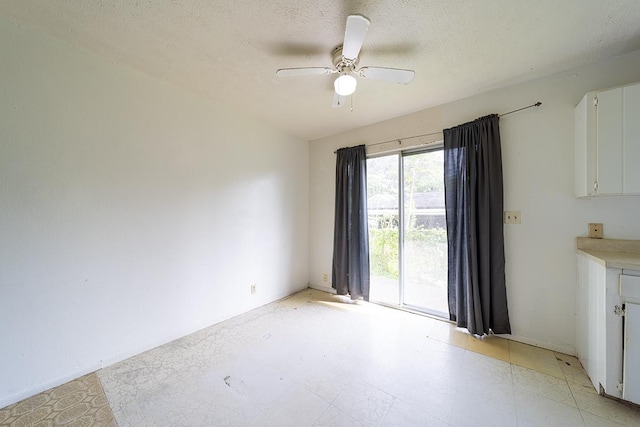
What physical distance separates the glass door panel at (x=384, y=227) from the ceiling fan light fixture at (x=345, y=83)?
1488 millimetres

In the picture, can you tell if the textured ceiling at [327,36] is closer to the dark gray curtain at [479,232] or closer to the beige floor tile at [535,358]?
the dark gray curtain at [479,232]

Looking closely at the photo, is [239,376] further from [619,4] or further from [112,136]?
[619,4]

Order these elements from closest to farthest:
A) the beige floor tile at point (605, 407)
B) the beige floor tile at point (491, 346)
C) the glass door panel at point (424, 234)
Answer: the beige floor tile at point (605, 407)
the beige floor tile at point (491, 346)
the glass door panel at point (424, 234)

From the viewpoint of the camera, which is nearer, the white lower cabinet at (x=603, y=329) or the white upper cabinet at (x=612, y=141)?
the white lower cabinet at (x=603, y=329)

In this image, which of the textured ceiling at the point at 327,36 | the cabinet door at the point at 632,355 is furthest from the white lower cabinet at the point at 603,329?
the textured ceiling at the point at 327,36

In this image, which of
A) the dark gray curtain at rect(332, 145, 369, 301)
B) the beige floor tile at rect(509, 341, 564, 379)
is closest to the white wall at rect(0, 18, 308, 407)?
the dark gray curtain at rect(332, 145, 369, 301)

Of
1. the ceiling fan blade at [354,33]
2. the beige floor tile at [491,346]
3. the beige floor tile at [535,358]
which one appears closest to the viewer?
the ceiling fan blade at [354,33]

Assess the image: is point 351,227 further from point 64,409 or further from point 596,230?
point 64,409

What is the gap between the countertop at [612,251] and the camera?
4.89 ft

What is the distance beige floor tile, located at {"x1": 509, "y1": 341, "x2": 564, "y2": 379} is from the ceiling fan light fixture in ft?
8.48

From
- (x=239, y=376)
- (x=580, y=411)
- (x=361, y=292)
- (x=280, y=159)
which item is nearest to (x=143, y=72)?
(x=280, y=159)

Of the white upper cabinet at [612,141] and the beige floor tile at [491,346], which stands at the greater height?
the white upper cabinet at [612,141]

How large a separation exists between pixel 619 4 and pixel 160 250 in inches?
146

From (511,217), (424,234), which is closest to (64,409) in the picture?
(424,234)
